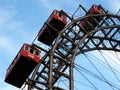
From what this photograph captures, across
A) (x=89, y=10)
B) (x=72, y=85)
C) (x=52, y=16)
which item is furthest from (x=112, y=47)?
(x=72, y=85)

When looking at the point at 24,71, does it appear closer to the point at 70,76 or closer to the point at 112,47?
the point at 70,76

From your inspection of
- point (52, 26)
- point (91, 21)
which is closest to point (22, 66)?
→ point (52, 26)

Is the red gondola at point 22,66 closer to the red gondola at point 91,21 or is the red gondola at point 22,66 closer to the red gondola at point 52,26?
the red gondola at point 52,26

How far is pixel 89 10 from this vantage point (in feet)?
135

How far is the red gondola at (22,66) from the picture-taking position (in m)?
34.3

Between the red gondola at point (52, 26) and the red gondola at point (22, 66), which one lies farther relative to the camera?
the red gondola at point (52, 26)

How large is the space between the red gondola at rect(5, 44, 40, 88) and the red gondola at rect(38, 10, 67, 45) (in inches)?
107

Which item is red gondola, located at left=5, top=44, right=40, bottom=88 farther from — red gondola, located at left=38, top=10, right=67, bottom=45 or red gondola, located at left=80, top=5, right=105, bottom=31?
red gondola, located at left=80, top=5, right=105, bottom=31

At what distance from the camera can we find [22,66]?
34.5 metres

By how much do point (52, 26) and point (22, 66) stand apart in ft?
17.7

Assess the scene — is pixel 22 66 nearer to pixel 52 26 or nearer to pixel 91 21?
pixel 52 26

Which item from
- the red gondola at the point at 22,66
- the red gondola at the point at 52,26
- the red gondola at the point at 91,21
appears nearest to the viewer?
the red gondola at the point at 22,66

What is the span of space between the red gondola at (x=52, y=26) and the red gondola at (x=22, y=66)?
8.94 ft

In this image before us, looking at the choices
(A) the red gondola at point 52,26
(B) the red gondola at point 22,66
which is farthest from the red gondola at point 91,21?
(B) the red gondola at point 22,66
